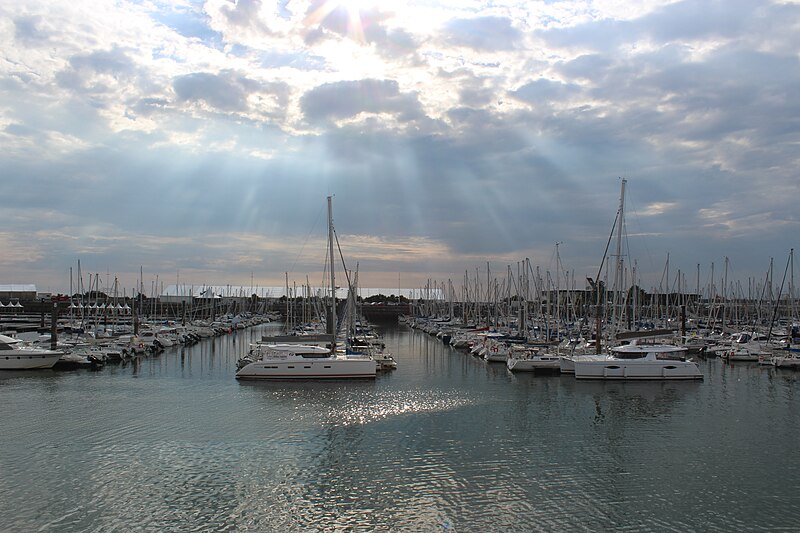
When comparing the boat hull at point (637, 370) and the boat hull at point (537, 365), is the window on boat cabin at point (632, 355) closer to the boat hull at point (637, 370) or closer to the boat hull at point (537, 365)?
the boat hull at point (637, 370)

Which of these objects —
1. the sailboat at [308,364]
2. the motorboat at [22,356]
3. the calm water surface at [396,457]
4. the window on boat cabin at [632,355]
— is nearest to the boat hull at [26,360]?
the motorboat at [22,356]

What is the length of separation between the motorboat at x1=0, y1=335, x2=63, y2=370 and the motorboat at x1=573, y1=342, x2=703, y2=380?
42.2 m

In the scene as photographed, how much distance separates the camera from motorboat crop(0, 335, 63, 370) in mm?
49188

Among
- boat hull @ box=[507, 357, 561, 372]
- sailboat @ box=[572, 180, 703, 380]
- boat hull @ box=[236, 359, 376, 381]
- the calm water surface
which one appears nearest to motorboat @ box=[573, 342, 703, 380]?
sailboat @ box=[572, 180, 703, 380]

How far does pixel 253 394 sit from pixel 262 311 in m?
127

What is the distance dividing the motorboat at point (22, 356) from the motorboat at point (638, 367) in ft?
138

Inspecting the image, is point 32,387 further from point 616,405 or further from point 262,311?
point 262,311

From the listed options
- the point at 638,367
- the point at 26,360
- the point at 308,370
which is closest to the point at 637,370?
the point at 638,367

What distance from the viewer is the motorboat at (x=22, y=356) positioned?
49188 mm

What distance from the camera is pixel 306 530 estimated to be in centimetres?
1838

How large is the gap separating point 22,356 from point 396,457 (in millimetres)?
38615

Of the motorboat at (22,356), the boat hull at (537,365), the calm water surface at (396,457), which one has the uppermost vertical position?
the motorboat at (22,356)

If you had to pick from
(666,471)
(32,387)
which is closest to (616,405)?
(666,471)

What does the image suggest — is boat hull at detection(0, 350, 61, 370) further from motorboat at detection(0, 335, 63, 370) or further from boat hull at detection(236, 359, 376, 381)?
boat hull at detection(236, 359, 376, 381)
